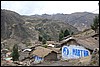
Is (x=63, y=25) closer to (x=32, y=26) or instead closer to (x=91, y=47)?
(x=32, y=26)

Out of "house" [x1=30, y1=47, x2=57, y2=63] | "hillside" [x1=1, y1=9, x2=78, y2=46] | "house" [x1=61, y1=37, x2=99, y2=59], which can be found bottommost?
"hillside" [x1=1, y1=9, x2=78, y2=46]

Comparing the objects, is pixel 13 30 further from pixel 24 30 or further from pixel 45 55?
pixel 45 55

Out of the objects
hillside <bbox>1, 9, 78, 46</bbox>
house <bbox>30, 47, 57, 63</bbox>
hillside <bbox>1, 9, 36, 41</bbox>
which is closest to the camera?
house <bbox>30, 47, 57, 63</bbox>

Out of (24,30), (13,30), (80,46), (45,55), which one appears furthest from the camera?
(24,30)

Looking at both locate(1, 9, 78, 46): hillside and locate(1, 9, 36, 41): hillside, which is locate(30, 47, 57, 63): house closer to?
locate(1, 9, 78, 46): hillside

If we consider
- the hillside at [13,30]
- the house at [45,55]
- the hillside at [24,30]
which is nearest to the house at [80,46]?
the house at [45,55]

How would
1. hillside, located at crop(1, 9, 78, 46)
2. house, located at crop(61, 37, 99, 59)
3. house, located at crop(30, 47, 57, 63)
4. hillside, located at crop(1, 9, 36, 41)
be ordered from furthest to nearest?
hillside, located at crop(1, 9, 78, 46) → hillside, located at crop(1, 9, 36, 41) → house, located at crop(30, 47, 57, 63) → house, located at crop(61, 37, 99, 59)

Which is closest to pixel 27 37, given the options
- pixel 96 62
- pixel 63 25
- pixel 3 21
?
pixel 3 21

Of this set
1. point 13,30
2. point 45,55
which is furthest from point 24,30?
point 45,55

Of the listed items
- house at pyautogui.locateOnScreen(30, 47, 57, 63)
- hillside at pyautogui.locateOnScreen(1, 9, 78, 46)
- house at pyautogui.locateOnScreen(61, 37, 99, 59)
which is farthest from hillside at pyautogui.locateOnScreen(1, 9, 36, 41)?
house at pyautogui.locateOnScreen(61, 37, 99, 59)

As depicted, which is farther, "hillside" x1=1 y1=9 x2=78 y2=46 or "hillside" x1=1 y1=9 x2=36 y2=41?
"hillside" x1=1 y1=9 x2=78 y2=46

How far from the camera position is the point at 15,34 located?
96.9 meters

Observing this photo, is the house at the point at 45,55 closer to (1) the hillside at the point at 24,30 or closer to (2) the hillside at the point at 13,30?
(1) the hillside at the point at 24,30

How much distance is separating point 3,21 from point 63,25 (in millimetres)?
33078
